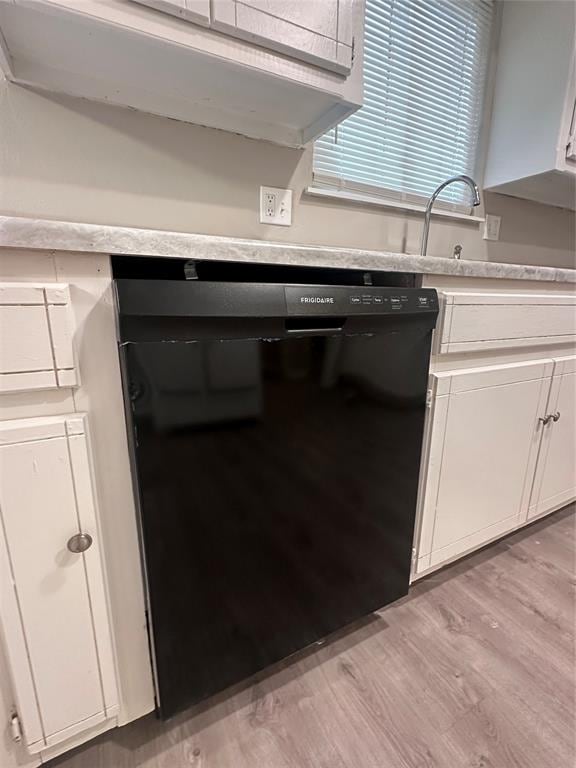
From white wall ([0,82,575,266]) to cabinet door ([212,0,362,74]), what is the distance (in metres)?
0.33

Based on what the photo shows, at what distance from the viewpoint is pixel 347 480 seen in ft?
2.76

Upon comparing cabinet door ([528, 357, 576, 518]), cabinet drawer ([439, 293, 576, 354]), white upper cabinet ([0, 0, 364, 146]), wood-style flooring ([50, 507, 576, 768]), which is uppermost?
white upper cabinet ([0, 0, 364, 146])

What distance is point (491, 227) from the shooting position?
1623mm

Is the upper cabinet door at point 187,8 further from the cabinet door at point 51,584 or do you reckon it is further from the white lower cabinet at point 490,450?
the white lower cabinet at point 490,450

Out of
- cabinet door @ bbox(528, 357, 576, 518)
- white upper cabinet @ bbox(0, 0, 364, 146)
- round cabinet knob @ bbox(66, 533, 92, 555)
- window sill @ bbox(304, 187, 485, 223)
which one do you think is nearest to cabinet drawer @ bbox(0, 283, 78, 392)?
round cabinet knob @ bbox(66, 533, 92, 555)

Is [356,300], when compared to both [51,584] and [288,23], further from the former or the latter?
[51,584]

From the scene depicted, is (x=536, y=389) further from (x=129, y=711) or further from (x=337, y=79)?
(x=129, y=711)

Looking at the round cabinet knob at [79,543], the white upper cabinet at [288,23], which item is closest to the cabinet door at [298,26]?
the white upper cabinet at [288,23]

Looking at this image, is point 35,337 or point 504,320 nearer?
point 35,337

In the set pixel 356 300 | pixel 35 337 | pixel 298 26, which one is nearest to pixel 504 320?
pixel 356 300

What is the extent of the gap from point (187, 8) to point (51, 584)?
3.24 feet

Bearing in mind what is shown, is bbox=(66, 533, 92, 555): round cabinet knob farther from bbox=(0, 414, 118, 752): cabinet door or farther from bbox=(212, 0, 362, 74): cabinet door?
bbox=(212, 0, 362, 74): cabinet door

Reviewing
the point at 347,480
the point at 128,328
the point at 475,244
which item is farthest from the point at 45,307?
the point at 475,244

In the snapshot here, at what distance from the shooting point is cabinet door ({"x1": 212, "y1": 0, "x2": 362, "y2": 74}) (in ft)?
2.20
